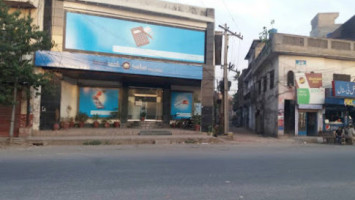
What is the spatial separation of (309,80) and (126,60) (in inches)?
536

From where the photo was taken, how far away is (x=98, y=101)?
17.9 meters

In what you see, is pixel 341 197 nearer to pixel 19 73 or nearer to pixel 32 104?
pixel 19 73

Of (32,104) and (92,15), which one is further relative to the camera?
(92,15)

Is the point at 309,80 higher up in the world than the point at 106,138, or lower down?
Result: higher up

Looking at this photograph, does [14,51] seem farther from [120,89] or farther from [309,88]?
[309,88]

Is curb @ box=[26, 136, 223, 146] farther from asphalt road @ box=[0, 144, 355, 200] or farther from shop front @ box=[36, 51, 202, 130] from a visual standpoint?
asphalt road @ box=[0, 144, 355, 200]

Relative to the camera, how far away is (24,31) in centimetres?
1173

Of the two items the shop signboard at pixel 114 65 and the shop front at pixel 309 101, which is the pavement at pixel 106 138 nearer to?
the shop signboard at pixel 114 65

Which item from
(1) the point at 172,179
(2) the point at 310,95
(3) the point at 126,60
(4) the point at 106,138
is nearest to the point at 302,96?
(2) the point at 310,95

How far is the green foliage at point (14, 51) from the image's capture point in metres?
11.3

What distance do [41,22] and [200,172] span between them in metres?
13.5

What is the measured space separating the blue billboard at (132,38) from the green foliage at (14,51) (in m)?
3.42

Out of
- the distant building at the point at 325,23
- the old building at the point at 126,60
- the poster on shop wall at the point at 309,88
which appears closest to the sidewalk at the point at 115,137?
the old building at the point at 126,60

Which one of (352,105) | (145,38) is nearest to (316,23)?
(352,105)
